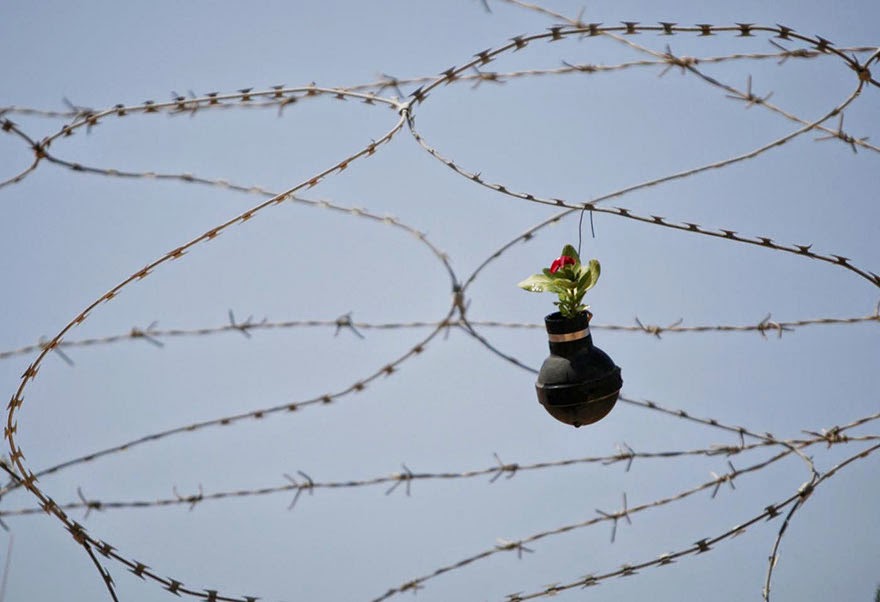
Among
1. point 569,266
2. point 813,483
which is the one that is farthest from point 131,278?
point 813,483

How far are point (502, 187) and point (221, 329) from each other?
65 centimetres

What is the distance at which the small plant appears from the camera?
223cm

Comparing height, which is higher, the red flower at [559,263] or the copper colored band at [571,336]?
the red flower at [559,263]

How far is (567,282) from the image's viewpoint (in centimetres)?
222

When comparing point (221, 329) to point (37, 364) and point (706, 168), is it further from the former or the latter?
point (706, 168)

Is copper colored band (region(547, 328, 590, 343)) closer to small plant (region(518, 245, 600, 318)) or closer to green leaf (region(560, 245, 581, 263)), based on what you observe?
small plant (region(518, 245, 600, 318))

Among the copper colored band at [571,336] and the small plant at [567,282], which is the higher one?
the small plant at [567,282]

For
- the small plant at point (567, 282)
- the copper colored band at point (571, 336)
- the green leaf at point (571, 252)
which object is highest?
the green leaf at point (571, 252)

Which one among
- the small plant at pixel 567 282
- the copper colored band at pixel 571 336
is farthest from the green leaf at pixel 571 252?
the copper colored band at pixel 571 336

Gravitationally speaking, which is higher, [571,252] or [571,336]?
[571,252]

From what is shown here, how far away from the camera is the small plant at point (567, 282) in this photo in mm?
2227

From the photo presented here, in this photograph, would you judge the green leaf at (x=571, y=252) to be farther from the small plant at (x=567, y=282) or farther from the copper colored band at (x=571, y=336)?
the copper colored band at (x=571, y=336)

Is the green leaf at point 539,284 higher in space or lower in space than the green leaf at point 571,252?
lower

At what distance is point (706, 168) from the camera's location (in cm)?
212
